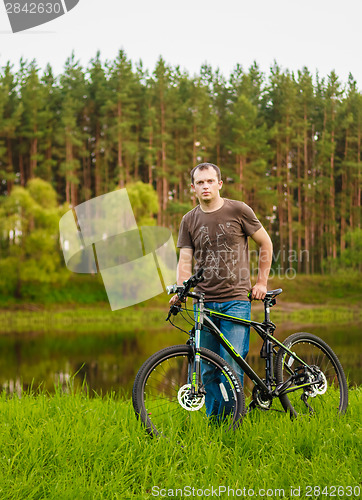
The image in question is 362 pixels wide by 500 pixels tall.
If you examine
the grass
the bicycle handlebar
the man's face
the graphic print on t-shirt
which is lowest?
the grass

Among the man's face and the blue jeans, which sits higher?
the man's face

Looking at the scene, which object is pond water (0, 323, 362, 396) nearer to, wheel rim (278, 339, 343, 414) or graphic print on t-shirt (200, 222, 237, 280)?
wheel rim (278, 339, 343, 414)

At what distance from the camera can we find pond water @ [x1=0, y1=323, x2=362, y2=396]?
9.27 meters

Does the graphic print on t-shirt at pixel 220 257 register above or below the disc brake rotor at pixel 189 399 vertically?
above

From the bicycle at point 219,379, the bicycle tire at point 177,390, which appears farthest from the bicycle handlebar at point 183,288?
the bicycle tire at point 177,390

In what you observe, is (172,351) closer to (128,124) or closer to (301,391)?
(301,391)

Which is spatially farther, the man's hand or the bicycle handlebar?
the man's hand

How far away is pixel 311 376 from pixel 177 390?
114cm

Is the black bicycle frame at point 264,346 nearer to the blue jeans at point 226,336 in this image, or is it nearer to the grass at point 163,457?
the blue jeans at point 226,336

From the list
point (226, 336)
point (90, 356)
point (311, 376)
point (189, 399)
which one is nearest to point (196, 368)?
point (189, 399)

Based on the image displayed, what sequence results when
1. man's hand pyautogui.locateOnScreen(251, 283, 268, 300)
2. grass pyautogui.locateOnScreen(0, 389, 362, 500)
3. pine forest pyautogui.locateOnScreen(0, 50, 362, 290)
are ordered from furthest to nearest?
pine forest pyautogui.locateOnScreen(0, 50, 362, 290) → man's hand pyautogui.locateOnScreen(251, 283, 268, 300) → grass pyautogui.locateOnScreen(0, 389, 362, 500)

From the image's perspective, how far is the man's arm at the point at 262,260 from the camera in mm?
3449

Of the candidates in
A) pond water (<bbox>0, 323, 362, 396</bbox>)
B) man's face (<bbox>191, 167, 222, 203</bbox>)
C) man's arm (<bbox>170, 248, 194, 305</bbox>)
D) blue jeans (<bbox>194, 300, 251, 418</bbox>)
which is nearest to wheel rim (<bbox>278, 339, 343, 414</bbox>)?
blue jeans (<bbox>194, 300, 251, 418</bbox>)

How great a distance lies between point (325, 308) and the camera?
26375 mm
